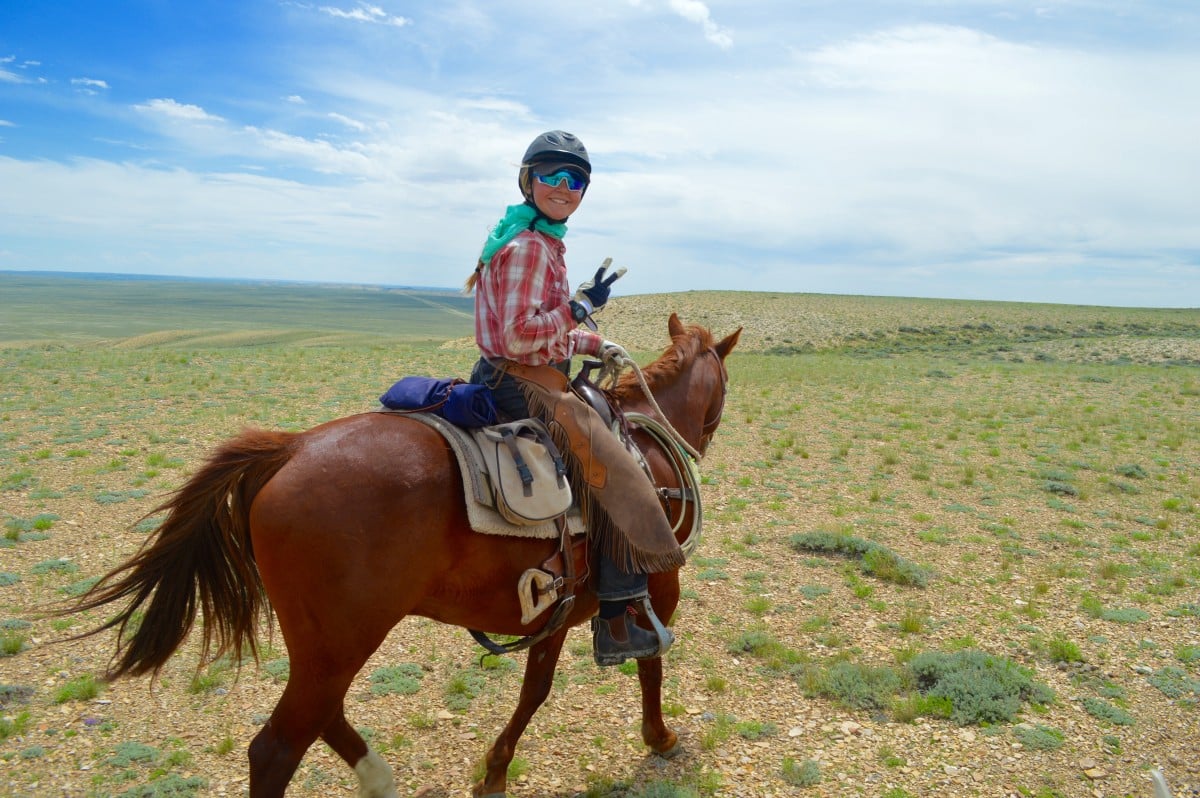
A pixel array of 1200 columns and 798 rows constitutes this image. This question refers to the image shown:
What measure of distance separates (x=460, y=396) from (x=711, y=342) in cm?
210

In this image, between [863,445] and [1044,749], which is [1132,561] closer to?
[1044,749]

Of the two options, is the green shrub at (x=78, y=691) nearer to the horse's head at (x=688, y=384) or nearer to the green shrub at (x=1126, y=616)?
the horse's head at (x=688, y=384)

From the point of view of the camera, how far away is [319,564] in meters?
2.97

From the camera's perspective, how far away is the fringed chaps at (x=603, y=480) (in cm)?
364

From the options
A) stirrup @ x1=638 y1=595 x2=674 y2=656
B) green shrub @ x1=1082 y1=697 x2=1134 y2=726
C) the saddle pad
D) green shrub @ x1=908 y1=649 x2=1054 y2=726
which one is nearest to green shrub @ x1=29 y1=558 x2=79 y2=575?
the saddle pad

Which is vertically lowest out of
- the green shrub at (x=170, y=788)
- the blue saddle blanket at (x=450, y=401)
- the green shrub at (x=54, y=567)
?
the green shrub at (x=170, y=788)

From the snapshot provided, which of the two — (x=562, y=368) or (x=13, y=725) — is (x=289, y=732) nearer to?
(x=562, y=368)

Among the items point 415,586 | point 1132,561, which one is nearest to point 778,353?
point 1132,561

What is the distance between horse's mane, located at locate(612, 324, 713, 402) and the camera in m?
4.56

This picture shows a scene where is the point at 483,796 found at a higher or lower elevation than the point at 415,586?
lower

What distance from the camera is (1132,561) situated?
8.20 m

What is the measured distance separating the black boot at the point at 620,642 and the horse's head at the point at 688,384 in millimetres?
1297

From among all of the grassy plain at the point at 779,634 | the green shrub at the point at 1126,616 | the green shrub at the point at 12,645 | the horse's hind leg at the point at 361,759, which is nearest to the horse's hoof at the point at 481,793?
the grassy plain at the point at 779,634

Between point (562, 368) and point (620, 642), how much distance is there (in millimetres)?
1484
